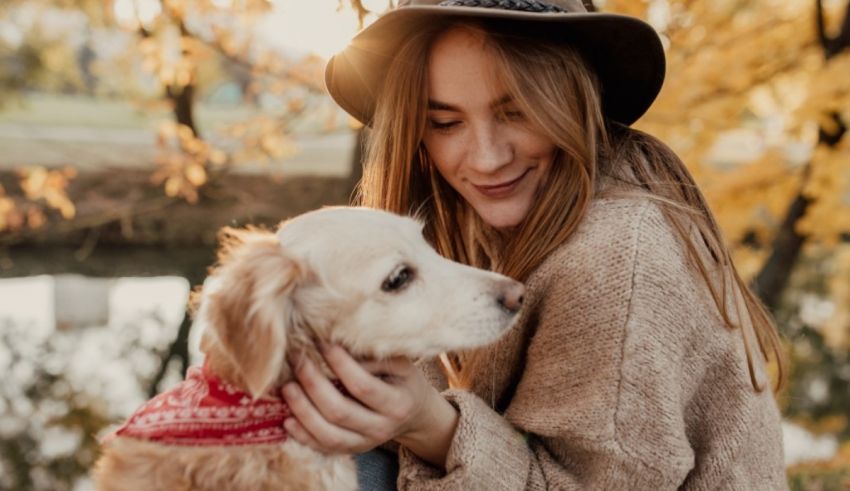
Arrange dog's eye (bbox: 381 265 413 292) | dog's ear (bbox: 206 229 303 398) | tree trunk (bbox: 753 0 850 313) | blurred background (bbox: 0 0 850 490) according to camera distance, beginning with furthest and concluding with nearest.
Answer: tree trunk (bbox: 753 0 850 313) < blurred background (bbox: 0 0 850 490) < dog's eye (bbox: 381 265 413 292) < dog's ear (bbox: 206 229 303 398)

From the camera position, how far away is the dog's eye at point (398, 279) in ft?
6.41

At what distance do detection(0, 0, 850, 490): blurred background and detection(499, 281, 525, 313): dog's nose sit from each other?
3.96 feet

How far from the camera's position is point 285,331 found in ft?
6.02

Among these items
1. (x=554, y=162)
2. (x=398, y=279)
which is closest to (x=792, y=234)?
(x=554, y=162)

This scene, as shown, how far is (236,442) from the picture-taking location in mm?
1862

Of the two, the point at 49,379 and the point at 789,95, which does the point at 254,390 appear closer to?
the point at 789,95

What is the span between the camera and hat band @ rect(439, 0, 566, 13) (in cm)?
205

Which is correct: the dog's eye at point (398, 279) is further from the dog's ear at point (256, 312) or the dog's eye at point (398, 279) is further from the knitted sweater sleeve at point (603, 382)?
the knitted sweater sleeve at point (603, 382)

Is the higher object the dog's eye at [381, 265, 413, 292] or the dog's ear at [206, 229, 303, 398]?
the dog's ear at [206, 229, 303, 398]

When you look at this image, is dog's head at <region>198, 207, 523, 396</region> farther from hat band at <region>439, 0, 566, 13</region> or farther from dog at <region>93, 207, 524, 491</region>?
hat band at <region>439, 0, 566, 13</region>

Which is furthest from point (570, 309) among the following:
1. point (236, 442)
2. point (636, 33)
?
point (236, 442)

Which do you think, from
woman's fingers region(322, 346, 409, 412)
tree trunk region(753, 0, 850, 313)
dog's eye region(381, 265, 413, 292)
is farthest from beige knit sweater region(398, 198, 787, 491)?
tree trunk region(753, 0, 850, 313)

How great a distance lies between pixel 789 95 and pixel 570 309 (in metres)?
2.79

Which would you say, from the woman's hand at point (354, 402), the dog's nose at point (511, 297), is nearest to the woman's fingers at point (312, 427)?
the woman's hand at point (354, 402)
